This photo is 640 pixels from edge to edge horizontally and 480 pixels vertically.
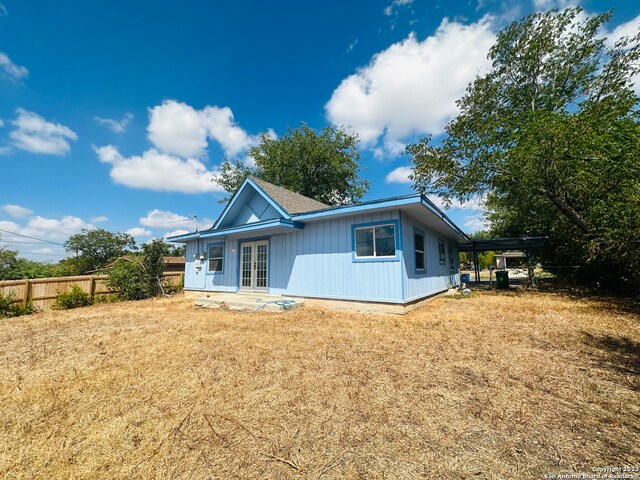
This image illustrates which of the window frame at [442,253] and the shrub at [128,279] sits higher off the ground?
the window frame at [442,253]

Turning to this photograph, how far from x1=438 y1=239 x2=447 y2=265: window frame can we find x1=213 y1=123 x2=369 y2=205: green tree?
635 inches

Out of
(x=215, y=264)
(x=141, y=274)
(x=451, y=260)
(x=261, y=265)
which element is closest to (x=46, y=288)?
(x=141, y=274)

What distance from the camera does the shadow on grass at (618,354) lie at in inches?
136

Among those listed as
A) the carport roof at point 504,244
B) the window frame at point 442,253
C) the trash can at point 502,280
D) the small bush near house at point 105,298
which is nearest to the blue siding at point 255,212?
the small bush near house at point 105,298

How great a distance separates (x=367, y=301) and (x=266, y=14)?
11.0m

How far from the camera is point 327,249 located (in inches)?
356

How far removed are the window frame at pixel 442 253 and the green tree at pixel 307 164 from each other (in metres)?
16.1

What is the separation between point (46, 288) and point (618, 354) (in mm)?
16209

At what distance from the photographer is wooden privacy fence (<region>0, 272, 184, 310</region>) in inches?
369

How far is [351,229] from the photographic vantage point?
8.55 metres

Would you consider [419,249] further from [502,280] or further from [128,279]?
[128,279]

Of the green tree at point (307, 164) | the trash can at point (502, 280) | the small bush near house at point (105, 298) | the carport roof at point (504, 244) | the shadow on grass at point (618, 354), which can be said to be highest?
the green tree at point (307, 164)

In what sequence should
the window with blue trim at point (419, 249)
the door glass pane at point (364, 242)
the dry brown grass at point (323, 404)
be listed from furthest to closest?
the window with blue trim at point (419, 249) → the door glass pane at point (364, 242) → the dry brown grass at point (323, 404)

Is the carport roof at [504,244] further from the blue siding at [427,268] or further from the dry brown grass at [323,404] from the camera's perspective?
the dry brown grass at [323,404]
